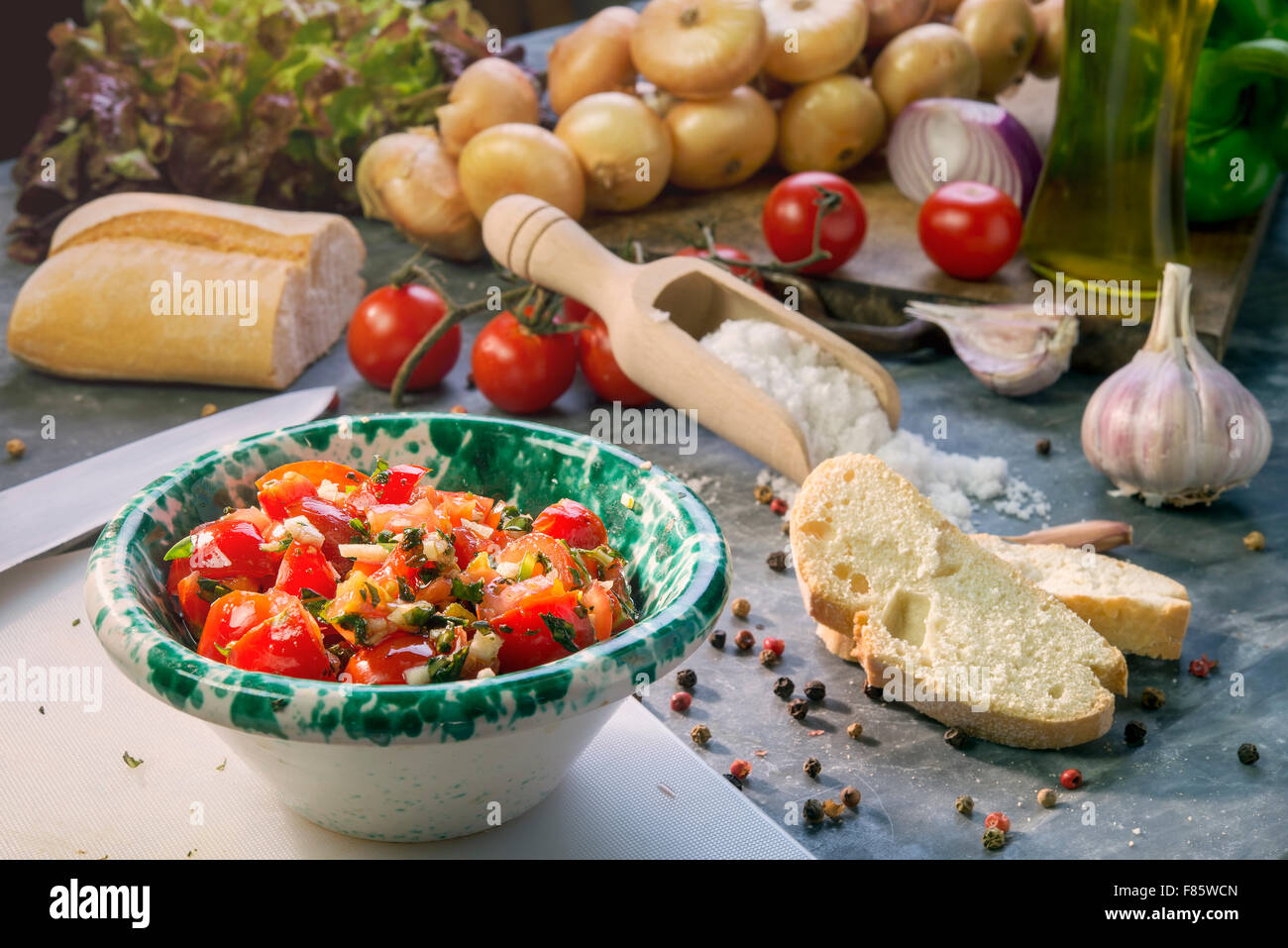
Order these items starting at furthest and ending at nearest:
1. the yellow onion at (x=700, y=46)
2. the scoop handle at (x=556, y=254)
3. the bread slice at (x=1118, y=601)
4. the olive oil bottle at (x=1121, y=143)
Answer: the yellow onion at (x=700, y=46)
the olive oil bottle at (x=1121, y=143)
the scoop handle at (x=556, y=254)
the bread slice at (x=1118, y=601)

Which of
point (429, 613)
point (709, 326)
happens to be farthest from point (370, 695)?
point (709, 326)

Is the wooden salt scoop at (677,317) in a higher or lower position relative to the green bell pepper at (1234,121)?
lower

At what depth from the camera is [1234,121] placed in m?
2.75

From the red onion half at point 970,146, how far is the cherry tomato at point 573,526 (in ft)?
6.37

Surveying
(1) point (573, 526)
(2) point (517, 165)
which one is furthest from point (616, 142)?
(1) point (573, 526)

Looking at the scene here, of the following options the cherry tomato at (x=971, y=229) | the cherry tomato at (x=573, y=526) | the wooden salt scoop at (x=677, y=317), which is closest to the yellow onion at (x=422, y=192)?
the wooden salt scoop at (x=677, y=317)

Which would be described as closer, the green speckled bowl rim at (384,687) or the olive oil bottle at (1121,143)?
the green speckled bowl rim at (384,687)

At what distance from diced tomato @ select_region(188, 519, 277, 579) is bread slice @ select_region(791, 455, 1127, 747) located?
730 mm

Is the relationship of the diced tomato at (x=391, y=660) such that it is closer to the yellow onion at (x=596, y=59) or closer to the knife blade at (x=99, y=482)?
the knife blade at (x=99, y=482)

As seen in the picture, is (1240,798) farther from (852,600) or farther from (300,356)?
(300,356)

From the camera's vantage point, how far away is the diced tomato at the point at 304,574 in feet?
3.73

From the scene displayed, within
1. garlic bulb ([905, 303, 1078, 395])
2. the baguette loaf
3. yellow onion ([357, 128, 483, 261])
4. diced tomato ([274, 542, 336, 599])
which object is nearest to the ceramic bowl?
diced tomato ([274, 542, 336, 599])

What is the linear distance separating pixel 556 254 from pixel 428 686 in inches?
55.9

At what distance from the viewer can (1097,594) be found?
162 centimetres
